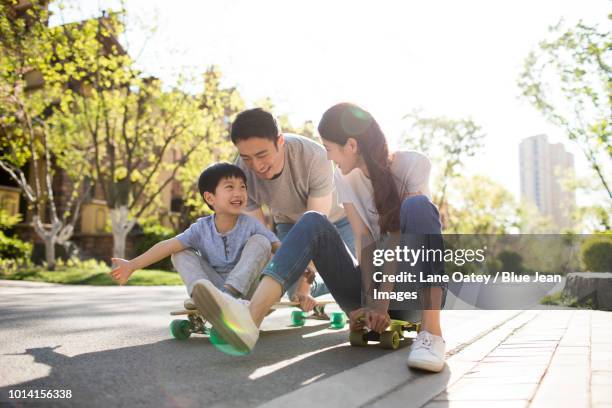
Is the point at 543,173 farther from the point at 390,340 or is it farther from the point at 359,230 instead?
the point at 390,340

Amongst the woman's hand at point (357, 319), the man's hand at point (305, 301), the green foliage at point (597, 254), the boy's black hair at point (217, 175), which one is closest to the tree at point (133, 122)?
the green foliage at point (597, 254)

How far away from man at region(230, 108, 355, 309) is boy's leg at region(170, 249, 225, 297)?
64cm

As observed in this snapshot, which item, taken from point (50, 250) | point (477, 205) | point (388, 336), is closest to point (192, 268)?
point (388, 336)

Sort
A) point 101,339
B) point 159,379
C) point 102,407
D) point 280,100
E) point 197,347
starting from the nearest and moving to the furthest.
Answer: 1. point 102,407
2. point 159,379
3. point 197,347
4. point 101,339
5. point 280,100

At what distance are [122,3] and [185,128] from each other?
11.1ft

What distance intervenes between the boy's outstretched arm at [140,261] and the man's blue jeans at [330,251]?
82 cm

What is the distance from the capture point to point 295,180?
12.9 feet

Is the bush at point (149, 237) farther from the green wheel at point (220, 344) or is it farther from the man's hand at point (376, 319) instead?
the man's hand at point (376, 319)

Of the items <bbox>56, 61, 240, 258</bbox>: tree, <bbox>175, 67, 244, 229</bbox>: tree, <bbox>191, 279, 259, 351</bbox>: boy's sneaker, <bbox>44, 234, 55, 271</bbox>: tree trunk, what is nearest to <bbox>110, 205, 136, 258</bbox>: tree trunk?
<bbox>56, 61, 240, 258</bbox>: tree

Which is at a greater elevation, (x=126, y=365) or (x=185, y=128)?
(x=185, y=128)

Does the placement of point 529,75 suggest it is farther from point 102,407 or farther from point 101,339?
point 102,407

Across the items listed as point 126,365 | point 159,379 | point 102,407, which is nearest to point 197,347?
point 126,365

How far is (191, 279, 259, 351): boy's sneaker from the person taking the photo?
2.23 metres

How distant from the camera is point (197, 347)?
3.01 metres
